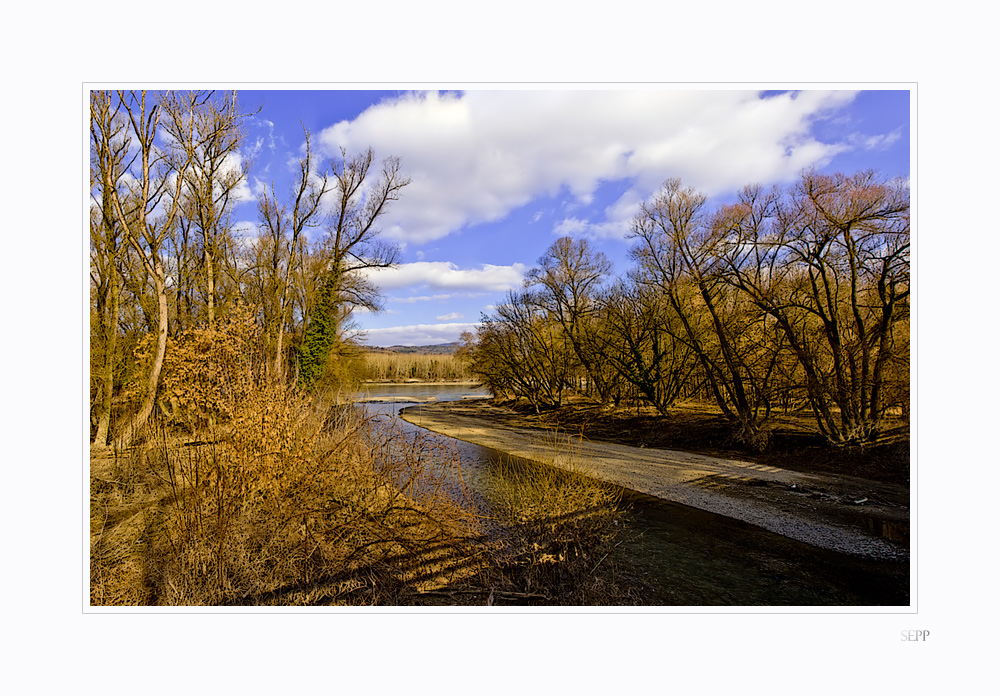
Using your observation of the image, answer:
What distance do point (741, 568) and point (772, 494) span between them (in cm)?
347

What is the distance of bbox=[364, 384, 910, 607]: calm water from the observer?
13.4ft

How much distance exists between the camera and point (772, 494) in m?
7.52

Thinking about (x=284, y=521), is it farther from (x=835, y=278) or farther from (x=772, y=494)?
(x=835, y=278)

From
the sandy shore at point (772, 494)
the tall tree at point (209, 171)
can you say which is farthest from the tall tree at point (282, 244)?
the sandy shore at point (772, 494)

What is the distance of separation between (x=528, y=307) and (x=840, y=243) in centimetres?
1281

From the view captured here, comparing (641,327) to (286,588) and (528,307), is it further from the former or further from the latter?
(286,588)

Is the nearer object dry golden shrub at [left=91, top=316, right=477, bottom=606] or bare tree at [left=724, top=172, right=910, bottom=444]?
dry golden shrub at [left=91, top=316, right=477, bottom=606]

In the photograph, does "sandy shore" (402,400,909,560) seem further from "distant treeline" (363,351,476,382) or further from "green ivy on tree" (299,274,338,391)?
"green ivy on tree" (299,274,338,391)

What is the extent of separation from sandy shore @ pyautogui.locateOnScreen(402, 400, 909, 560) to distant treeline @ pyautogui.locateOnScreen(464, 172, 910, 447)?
54.5 inches

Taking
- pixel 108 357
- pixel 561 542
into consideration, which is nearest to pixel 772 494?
pixel 561 542

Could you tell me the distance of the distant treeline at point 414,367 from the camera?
1239 cm

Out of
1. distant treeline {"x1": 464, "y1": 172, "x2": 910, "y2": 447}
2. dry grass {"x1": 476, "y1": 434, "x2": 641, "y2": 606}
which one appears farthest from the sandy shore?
distant treeline {"x1": 464, "y1": 172, "x2": 910, "y2": 447}

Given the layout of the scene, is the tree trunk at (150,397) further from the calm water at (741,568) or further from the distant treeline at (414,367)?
the distant treeline at (414,367)

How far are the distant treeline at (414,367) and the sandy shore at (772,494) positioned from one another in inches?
167
